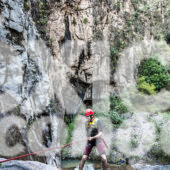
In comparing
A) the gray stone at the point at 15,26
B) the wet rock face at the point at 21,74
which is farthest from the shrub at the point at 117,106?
the gray stone at the point at 15,26

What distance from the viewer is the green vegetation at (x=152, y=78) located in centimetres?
1427

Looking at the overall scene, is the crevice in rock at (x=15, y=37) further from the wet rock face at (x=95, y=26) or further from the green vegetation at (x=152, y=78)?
the green vegetation at (x=152, y=78)

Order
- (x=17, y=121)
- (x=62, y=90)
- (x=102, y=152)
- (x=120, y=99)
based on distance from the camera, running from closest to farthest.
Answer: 1. (x=102, y=152)
2. (x=17, y=121)
3. (x=62, y=90)
4. (x=120, y=99)

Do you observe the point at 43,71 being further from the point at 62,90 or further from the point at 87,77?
the point at 87,77

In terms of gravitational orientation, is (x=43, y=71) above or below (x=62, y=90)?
above

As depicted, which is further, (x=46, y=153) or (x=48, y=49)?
(x=48, y=49)

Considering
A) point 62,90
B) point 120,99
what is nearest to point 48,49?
point 62,90

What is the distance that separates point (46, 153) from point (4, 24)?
4.53m

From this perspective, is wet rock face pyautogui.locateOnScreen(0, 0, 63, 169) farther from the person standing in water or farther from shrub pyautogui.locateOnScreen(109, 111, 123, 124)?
shrub pyautogui.locateOnScreen(109, 111, 123, 124)

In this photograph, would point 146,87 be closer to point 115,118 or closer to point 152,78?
point 152,78

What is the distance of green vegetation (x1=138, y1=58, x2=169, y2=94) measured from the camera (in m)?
14.3

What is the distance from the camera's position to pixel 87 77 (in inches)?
481

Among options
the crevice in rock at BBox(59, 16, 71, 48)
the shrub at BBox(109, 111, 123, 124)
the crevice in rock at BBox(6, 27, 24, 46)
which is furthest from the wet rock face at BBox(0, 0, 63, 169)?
the shrub at BBox(109, 111, 123, 124)

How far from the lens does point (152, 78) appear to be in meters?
14.6
